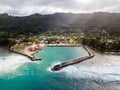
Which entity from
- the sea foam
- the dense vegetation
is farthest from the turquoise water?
the dense vegetation

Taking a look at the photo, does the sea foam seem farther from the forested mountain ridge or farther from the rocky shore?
the forested mountain ridge

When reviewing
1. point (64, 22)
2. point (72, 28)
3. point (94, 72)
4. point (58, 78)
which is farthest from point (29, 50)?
point (64, 22)

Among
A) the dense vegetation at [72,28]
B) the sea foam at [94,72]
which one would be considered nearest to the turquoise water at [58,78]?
the sea foam at [94,72]

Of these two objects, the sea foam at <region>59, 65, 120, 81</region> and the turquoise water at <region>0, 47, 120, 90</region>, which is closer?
the turquoise water at <region>0, 47, 120, 90</region>

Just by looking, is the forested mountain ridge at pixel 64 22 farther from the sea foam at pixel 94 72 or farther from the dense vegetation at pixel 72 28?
the sea foam at pixel 94 72

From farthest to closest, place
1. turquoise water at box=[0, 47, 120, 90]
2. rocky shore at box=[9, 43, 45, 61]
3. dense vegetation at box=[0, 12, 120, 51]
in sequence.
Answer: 1. dense vegetation at box=[0, 12, 120, 51]
2. rocky shore at box=[9, 43, 45, 61]
3. turquoise water at box=[0, 47, 120, 90]

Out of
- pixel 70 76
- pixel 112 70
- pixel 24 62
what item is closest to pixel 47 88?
pixel 70 76

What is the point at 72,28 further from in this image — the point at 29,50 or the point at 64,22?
the point at 29,50

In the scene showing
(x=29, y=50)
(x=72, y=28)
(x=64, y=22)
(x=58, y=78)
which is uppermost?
(x=64, y=22)

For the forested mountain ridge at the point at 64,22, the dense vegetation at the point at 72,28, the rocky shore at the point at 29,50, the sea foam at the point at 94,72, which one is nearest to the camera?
the sea foam at the point at 94,72

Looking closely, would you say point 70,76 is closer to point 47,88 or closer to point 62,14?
point 47,88

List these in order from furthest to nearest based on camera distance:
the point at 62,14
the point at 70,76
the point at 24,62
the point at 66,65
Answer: the point at 62,14 → the point at 24,62 → the point at 66,65 → the point at 70,76
